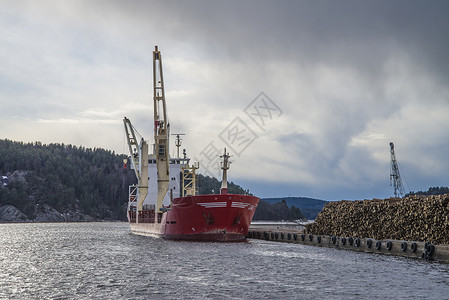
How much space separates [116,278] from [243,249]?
57.3 ft

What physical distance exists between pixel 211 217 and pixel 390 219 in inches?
629

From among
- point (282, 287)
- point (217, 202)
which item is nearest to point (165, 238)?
point (217, 202)

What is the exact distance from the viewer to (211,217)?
147ft

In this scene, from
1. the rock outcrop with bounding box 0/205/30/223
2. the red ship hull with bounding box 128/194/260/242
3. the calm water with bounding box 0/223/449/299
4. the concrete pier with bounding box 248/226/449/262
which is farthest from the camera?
the rock outcrop with bounding box 0/205/30/223

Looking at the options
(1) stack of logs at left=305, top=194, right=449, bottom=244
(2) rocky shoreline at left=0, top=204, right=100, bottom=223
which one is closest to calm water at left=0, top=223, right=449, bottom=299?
(1) stack of logs at left=305, top=194, right=449, bottom=244

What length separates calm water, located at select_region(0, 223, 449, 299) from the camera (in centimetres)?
2080

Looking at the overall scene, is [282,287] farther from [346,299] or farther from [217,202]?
[217,202]

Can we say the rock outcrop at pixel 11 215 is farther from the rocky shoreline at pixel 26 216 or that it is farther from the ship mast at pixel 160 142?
the ship mast at pixel 160 142

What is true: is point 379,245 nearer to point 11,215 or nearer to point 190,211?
point 190,211

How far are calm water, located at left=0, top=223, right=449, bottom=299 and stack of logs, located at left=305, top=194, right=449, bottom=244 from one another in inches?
101

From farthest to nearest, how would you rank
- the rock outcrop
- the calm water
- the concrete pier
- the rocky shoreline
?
the rocky shoreline < the rock outcrop < the concrete pier < the calm water

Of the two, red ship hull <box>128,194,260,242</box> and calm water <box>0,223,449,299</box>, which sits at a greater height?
red ship hull <box>128,194,260,242</box>

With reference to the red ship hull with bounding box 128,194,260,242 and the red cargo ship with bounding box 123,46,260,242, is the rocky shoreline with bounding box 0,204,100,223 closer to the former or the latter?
the red cargo ship with bounding box 123,46,260,242

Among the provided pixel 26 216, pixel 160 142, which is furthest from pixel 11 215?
pixel 160 142
